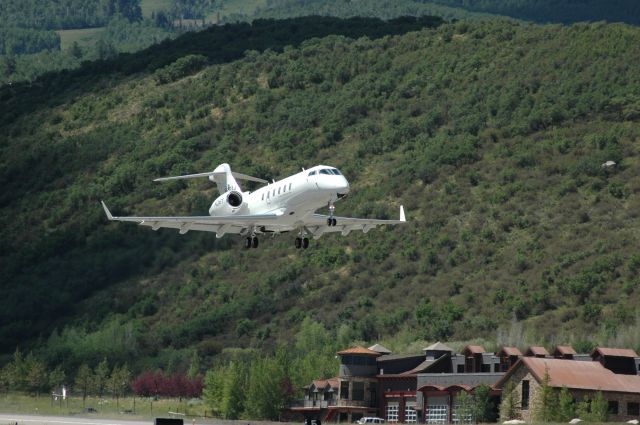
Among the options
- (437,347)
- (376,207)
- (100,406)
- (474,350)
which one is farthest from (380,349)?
(376,207)

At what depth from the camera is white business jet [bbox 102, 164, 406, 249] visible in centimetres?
6744

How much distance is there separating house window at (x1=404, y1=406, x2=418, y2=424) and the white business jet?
1140 inches

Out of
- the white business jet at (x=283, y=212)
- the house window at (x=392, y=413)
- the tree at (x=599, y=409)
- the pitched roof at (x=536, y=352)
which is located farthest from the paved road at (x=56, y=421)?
the pitched roof at (x=536, y=352)

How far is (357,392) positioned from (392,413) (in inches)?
163

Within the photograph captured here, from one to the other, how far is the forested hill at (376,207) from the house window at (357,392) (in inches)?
591

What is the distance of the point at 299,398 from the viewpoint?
107 m

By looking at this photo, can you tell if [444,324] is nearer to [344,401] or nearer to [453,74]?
[344,401]

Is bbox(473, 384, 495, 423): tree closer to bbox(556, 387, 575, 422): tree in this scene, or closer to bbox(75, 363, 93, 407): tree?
bbox(556, 387, 575, 422): tree

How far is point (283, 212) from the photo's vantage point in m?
69.5

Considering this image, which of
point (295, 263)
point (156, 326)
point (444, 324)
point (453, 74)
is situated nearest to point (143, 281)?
point (156, 326)

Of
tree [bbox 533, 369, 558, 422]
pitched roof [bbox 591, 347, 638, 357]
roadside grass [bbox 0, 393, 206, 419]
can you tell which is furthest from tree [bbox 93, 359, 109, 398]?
tree [bbox 533, 369, 558, 422]

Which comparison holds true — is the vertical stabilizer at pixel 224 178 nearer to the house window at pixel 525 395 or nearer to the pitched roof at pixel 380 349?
the house window at pixel 525 395

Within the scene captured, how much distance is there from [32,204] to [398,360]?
78.8 m

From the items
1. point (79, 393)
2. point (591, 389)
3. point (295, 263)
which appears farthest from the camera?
point (295, 263)
